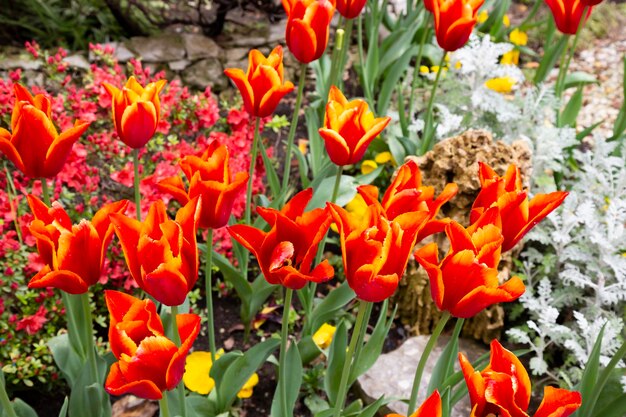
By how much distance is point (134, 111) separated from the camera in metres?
1.64

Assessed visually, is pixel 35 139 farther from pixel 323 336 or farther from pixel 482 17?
pixel 482 17

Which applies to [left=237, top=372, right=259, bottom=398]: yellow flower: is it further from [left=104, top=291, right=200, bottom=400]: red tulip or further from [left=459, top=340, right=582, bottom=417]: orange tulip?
[left=459, top=340, right=582, bottom=417]: orange tulip

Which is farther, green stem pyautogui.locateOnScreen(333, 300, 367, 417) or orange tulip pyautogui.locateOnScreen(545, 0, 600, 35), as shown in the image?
orange tulip pyautogui.locateOnScreen(545, 0, 600, 35)

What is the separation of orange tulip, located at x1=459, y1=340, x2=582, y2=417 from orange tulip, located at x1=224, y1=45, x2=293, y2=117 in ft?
3.20

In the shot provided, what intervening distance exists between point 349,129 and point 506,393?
806 mm

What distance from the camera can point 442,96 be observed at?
341cm

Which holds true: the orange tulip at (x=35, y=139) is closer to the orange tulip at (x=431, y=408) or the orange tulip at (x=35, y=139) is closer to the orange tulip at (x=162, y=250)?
the orange tulip at (x=162, y=250)

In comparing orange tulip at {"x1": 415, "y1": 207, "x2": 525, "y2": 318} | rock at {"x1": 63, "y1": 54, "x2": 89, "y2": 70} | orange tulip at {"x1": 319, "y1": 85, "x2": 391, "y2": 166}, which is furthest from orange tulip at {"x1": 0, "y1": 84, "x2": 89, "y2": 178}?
rock at {"x1": 63, "y1": 54, "x2": 89, "y2": 70}

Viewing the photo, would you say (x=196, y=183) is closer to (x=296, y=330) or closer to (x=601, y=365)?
(x=296, y=330)

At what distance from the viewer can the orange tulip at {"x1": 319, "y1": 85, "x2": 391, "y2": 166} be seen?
1675 millimetres

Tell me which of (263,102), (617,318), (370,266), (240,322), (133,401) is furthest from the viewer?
(240,322)

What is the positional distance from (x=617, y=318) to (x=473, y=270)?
55.7 inches

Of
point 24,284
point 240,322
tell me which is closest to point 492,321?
point 240,322

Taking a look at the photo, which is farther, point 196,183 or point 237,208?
point 237,208
